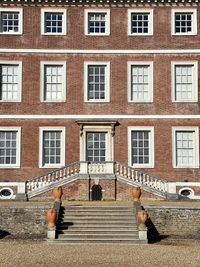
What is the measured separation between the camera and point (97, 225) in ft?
73.8

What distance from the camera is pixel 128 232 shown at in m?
21.8

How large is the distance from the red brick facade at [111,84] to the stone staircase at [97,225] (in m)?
8.54

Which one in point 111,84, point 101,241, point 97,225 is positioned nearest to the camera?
point 101,241

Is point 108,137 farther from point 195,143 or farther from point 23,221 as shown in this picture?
point 23,221

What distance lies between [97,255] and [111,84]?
54.1 feet

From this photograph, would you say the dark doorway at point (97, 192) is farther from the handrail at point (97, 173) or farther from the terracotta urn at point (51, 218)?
the terracotta urn at point (51, 218)

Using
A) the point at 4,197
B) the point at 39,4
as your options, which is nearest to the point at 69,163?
the point at 4,197

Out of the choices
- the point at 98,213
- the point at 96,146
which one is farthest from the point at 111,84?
the point at 98,213

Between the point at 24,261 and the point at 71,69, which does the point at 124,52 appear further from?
the point at 24,261

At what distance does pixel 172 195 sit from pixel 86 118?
6741 millimetres

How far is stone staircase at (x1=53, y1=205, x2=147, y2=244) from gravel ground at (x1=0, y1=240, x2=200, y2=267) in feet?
3.03

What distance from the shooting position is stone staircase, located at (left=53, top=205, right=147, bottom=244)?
21.3 meters

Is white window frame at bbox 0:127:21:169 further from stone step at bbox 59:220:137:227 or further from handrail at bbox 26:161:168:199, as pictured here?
stone step at bbox 59:220:137:227

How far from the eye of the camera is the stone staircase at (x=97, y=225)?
21.3 m
